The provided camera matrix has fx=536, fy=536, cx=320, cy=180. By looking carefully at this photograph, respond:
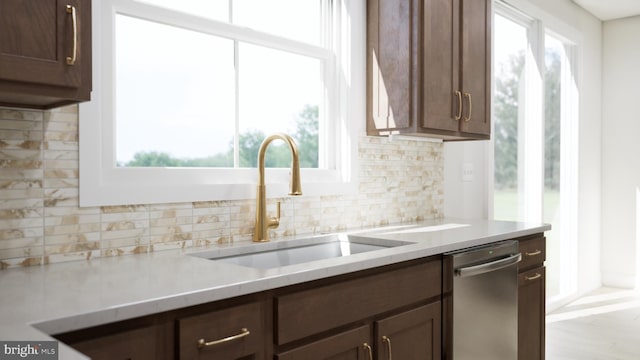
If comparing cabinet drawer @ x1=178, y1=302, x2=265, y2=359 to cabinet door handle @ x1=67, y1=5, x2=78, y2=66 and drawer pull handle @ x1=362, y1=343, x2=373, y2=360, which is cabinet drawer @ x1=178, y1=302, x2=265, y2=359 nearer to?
drawer pull handle @ x1=362, y1=343, x2=373, y2=360

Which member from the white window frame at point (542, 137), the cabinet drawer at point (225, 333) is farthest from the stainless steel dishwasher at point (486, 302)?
the white window frame at point (542, 137)

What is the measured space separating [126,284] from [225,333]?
0.27 meters

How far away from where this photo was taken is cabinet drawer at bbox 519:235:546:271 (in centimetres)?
270

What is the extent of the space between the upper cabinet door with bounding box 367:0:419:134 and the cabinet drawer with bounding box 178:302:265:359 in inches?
60.9

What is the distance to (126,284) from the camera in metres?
1.32

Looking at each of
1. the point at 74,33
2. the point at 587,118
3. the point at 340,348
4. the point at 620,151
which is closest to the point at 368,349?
the point at 340,348

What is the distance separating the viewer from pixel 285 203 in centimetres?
239

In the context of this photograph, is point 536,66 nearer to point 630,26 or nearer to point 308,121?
point 630,26

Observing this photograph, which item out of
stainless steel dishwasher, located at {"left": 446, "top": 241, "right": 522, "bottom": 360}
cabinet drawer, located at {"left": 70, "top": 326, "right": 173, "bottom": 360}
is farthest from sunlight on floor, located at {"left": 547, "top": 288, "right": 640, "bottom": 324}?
cabinet drawer, located at {"left": 70, "top": 326, "right": 173, "bottom": 360}

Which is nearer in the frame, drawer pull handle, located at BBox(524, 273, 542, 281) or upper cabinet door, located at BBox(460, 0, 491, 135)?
drawer pull handle, located at BBox(524, 273, 542, 281)

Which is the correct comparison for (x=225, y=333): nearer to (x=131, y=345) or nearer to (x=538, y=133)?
(x=131, y=345)

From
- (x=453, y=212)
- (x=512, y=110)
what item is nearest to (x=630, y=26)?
(x=512, y=110)

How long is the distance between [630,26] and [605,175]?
59.5 inches

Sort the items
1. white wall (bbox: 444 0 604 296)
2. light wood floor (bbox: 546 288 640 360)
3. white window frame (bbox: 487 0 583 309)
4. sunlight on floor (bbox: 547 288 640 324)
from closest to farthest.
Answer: light wood floor (bbox: 546 288 640 360)
white window frame (bbox: 487 0 583 309)
sunlight on floor (bbox: 547 288 640 324)
white wall (bbox: 444 0 604 296)
